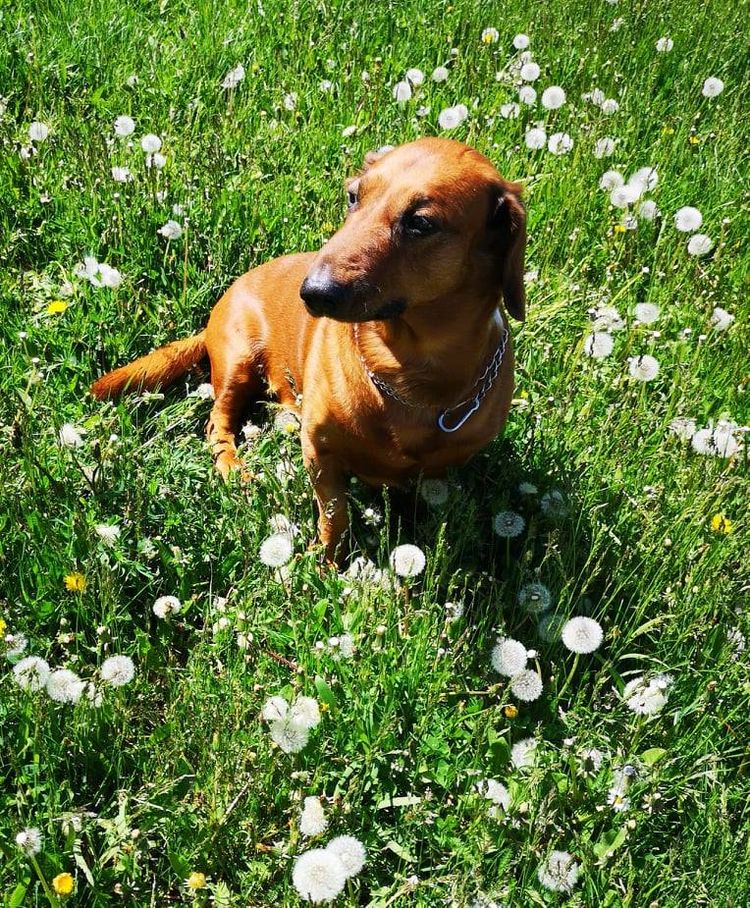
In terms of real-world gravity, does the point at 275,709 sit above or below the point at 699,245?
below

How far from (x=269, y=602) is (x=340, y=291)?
1.01 meters

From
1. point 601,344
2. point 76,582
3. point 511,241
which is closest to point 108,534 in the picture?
point 76,582

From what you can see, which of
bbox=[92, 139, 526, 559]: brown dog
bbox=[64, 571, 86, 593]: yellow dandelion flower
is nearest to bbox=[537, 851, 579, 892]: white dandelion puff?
bbox=[92, 139, 526, 559]: brown dog

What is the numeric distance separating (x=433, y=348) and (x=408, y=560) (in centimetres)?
70

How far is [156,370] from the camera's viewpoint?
3740 millimetres

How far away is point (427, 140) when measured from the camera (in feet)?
9.82

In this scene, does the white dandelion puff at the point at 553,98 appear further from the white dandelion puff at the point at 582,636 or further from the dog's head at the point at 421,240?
the white dandelion puff at the point at 582,636

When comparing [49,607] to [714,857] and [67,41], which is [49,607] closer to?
[714,857]

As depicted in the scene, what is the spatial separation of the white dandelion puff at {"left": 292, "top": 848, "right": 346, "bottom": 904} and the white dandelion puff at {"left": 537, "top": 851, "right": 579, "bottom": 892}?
52cm

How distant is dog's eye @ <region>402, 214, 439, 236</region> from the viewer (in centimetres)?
283

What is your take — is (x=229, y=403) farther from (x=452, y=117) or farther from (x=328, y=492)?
(x=452, y=117)

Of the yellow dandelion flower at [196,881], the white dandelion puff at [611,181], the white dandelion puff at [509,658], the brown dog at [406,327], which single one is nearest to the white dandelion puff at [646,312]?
the white dandelion puff at [611,181]

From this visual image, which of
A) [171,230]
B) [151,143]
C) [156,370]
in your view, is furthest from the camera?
[151,143]

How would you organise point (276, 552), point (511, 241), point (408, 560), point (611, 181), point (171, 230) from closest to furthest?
point (276, 552) → point (408, 560) → point (511, 241) → point (171, 230) → point (611, 181)
